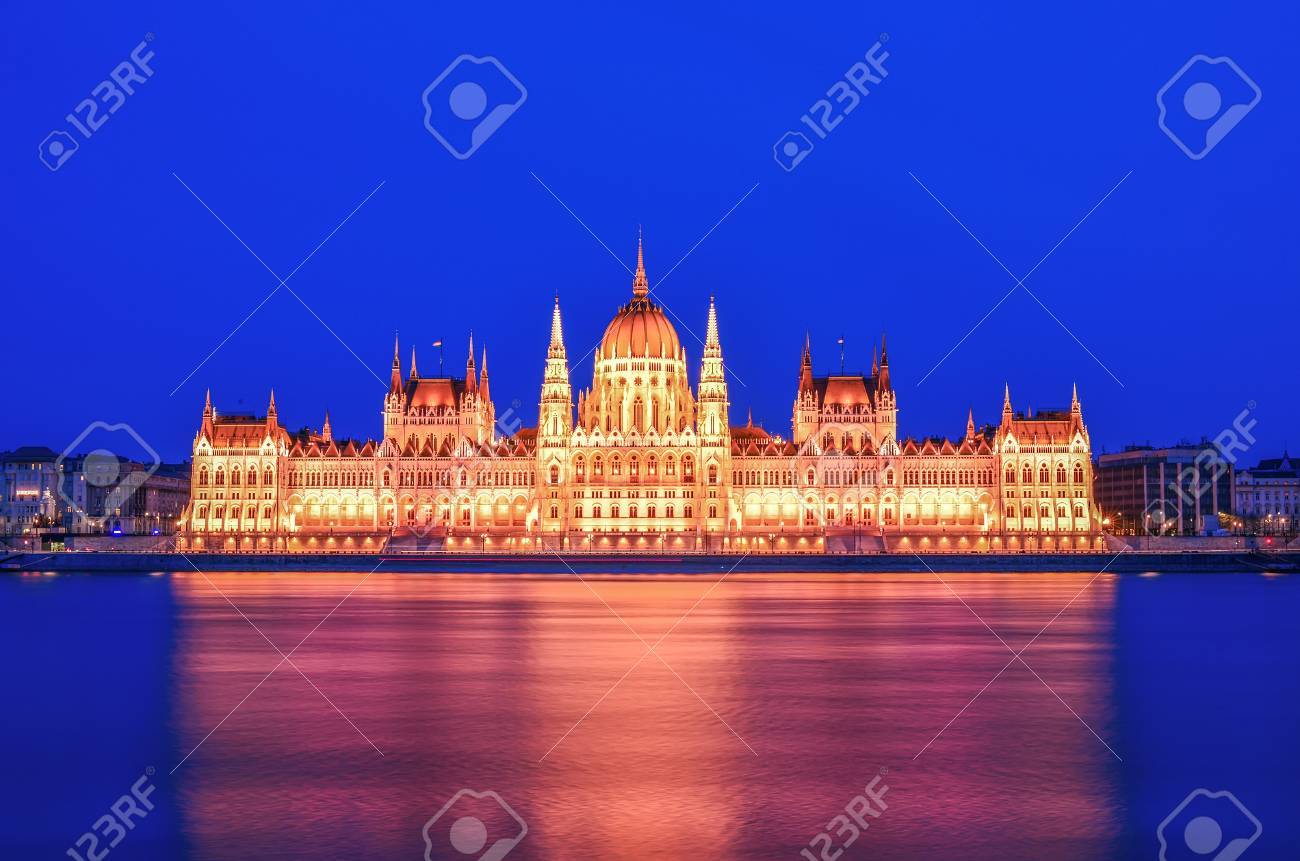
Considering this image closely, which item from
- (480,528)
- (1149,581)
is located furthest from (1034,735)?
(480,528)

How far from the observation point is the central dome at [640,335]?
135000mm

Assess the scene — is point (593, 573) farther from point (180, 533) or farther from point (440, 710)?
point (440, 710)
